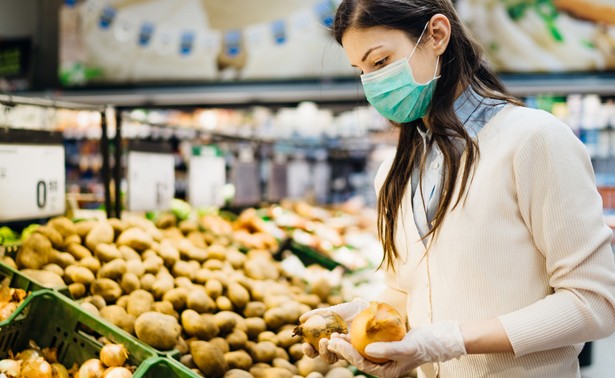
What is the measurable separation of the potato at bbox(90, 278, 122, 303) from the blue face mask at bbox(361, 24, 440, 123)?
1.42 m

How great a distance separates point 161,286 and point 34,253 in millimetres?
532

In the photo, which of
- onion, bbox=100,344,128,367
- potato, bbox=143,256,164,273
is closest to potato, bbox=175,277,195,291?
potato, bbox=143,256,164,273

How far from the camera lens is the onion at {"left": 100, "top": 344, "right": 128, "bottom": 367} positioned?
1.80 meters

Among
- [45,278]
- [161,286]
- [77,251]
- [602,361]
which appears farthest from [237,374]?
[602,361]

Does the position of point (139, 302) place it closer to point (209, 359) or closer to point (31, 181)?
point (209, 359)

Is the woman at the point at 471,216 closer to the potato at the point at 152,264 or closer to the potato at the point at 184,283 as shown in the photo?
the potato at the point at 184,283

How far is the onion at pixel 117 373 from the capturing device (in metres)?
1.74

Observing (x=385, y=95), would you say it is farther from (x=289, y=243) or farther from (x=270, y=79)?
(x=270, y=79)

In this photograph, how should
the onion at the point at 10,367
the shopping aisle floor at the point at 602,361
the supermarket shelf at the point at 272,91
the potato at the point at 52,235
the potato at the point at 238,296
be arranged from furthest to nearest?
the supermarket shelf at the point at 272,91
the shopping aisle floor at the point at 602,361
the potato at the point at 238,296
the potato at the point at 52,235
the onion at the point at 10,367

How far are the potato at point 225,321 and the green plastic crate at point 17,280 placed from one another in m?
0.61

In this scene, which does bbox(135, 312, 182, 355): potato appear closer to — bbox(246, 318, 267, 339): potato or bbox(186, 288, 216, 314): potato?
bbox(186, 288, 216, 314): potato

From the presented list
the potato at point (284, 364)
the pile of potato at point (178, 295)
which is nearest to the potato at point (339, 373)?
the pile of potato at point (178, 295)

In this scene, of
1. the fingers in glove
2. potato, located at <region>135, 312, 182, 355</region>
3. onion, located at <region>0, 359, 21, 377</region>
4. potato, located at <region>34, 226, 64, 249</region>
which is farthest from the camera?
potato, located at <region>34, 226, 64, 249</region>

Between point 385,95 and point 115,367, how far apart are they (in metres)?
1.19
